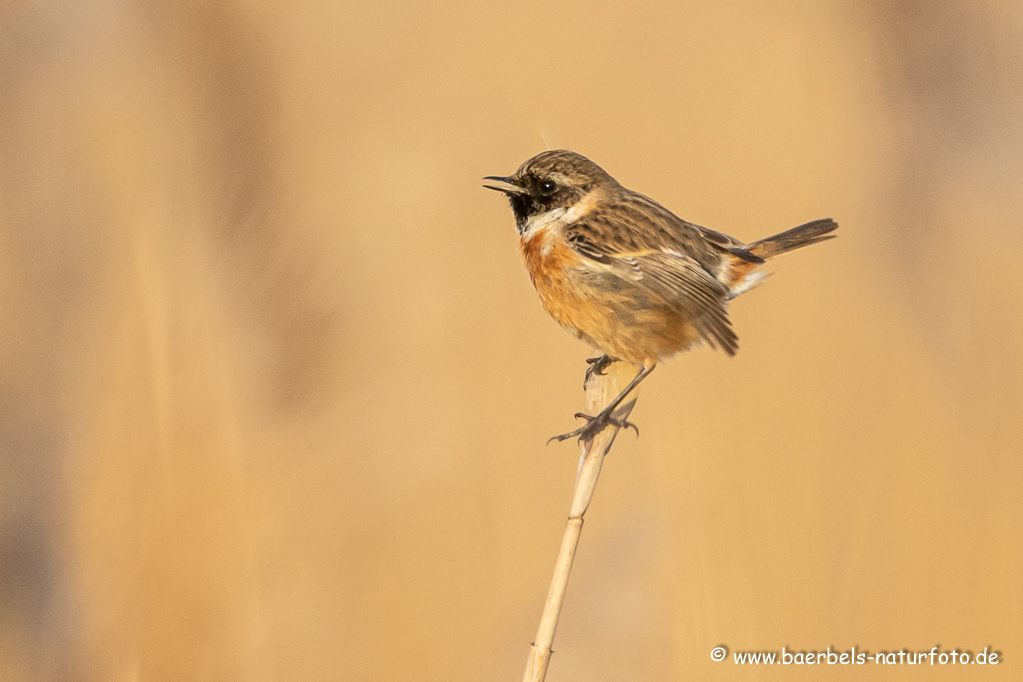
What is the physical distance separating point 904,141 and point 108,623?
236cm

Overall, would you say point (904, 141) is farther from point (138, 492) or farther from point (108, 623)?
point (108, 623)

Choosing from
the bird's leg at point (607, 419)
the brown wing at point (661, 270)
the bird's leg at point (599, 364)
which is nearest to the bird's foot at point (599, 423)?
the bird's leg at point (607, 419)

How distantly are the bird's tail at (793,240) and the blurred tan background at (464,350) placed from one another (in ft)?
0.76

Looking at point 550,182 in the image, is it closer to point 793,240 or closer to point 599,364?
point 599,364

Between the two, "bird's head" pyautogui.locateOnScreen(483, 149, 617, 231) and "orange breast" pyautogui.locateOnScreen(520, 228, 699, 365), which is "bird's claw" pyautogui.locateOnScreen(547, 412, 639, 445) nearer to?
"orange breast" pyautogui.locateOnScreen(520, 228, 699, 365)

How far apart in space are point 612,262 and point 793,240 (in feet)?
1.80

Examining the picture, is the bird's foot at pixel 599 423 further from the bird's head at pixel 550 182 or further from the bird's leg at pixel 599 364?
the bird's head at pixel 550 182

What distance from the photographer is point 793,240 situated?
7.68ft

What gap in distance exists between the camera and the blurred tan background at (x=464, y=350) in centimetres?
171

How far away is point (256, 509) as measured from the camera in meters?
1.75

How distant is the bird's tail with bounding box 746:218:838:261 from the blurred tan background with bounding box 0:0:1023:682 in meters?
0.23

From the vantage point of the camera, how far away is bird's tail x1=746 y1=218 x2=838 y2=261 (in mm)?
2336

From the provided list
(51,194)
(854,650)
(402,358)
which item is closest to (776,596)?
(854,650)

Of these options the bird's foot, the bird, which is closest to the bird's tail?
→ the bird
